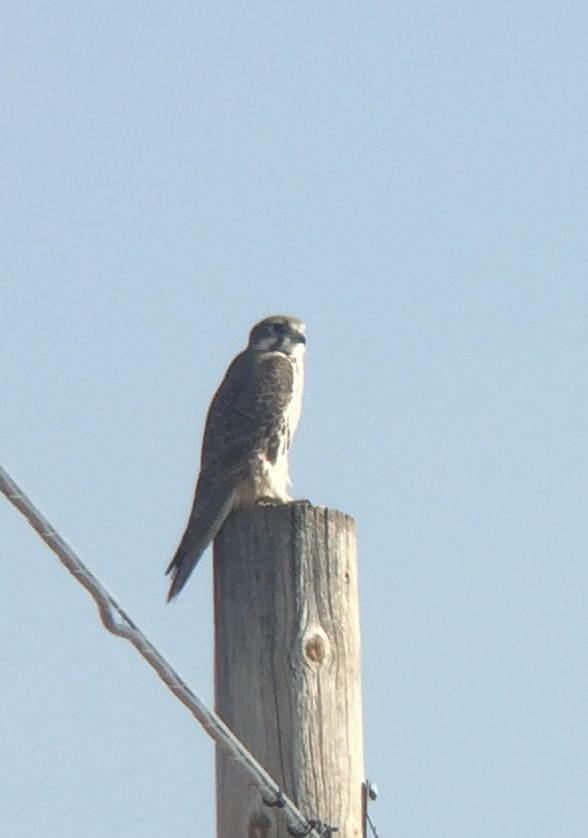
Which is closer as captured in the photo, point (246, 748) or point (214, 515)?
point (246, 748)

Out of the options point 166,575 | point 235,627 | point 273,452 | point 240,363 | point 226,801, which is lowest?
point 226,801

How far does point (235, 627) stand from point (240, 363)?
540 cm

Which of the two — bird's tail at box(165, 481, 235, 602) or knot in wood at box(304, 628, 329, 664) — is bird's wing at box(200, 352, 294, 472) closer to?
bird's tail at box(165, 481, 235, 602)

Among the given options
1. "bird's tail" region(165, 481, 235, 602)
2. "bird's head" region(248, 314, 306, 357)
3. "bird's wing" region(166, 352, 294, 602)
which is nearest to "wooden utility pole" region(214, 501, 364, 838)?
"bird's tail" region(165, 481, 235, 602)

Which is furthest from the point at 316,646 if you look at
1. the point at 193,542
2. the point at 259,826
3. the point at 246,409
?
the point at 246,409

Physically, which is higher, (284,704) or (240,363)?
(240,363)

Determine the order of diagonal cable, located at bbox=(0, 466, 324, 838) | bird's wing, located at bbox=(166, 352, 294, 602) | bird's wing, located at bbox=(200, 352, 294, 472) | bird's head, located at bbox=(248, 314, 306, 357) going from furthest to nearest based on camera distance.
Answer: bird's head, located at bbox=(248, 314, 306, 357)
bird's wing, located at bbox=(200, 352, 294, 472)
bird's wing, located at bbox=(166, 352, 294, 602)
diagonal cable, located at bbox=(0, 466, 324, 838)

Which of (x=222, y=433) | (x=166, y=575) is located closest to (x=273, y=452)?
(x=222, y=433)

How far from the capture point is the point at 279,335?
34.8 ft

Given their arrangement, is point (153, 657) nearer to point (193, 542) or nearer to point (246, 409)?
point (193, 542)

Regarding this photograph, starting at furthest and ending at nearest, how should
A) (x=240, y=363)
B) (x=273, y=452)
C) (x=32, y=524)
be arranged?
(x=240, y=363) < (x=273, y=452) < (x=32, y=524)

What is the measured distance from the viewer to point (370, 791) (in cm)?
476

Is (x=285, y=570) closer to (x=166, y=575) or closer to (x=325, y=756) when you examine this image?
(x=325, y=756)

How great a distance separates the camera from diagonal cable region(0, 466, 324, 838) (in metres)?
3.85
